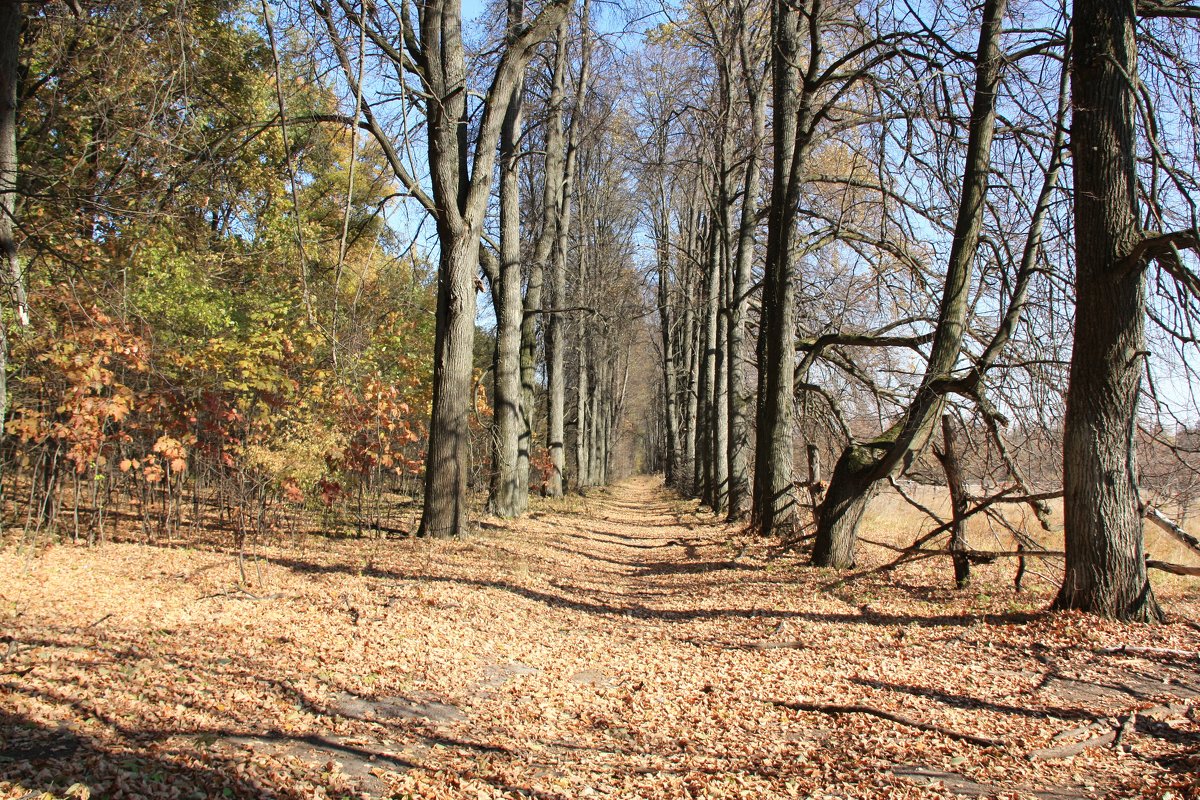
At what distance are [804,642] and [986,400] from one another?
361 cm

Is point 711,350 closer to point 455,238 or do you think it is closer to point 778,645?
point 455,238

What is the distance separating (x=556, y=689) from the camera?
5.23 metres

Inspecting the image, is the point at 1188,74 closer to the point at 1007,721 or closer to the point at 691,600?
the point at 1007,721

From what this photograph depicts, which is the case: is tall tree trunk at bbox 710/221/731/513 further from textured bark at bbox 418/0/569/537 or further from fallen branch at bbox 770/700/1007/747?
fallen branch at bbox 770/700/1007/747

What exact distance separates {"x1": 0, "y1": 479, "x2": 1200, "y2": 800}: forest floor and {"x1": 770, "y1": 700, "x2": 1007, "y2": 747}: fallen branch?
20mm

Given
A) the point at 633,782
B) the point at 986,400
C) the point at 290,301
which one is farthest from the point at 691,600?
the point at 290,301

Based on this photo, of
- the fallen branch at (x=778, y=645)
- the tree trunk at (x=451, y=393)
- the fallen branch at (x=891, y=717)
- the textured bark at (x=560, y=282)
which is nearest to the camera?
the fallen branch at (x=891, y=717)

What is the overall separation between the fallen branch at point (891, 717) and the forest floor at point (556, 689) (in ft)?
0.07

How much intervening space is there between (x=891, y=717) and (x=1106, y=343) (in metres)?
Answer: 3.53

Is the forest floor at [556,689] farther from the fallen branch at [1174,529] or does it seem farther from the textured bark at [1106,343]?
the fallen branch at [1174,529]

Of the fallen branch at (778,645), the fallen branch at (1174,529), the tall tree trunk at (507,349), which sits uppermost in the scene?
the tall tree trunk at (507,349)

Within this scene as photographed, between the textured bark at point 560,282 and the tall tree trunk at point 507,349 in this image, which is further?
the textured bark at point 560,282

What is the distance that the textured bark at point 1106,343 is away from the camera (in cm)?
588

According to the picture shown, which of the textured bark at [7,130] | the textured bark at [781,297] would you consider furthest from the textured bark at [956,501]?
the textured bark at [7,130]
